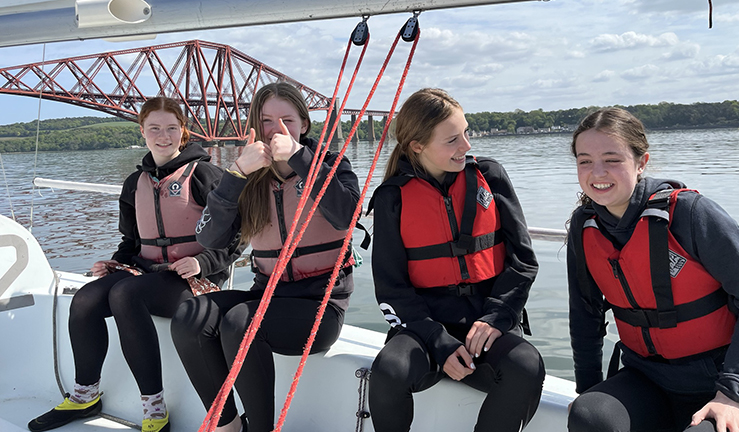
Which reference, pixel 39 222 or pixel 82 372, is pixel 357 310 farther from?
pixel 39 222

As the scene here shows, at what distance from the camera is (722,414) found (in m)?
0.93

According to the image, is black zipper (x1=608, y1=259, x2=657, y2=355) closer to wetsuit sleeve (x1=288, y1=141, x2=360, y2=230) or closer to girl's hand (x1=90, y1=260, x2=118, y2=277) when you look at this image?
wetsuit sleeve (x1=288, y1=141, x2=360, y2=230)

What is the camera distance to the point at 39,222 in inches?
346

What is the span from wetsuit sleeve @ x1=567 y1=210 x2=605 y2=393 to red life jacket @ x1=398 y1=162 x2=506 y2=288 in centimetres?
18

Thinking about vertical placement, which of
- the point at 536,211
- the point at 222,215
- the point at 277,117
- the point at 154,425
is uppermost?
the point at 277,117

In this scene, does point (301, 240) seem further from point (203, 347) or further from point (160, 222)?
point (160, 222)

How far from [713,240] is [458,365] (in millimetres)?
522

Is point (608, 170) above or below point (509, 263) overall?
above

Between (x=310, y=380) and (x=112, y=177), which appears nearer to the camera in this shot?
(x=310, y=380)

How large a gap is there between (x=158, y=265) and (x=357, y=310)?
211 centimetres

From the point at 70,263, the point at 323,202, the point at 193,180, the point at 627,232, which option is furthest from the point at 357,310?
the point at 70,263

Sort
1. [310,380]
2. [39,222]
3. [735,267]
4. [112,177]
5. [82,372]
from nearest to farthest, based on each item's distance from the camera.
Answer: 1. [735,267]
2. [310,380]
3. [82,372]
4. [39,222]
5. [112,177]

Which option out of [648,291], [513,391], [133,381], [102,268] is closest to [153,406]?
[133,381]

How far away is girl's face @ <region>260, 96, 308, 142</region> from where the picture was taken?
1.54 metres
